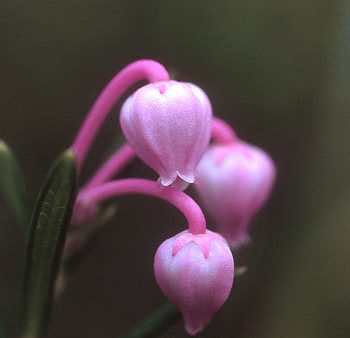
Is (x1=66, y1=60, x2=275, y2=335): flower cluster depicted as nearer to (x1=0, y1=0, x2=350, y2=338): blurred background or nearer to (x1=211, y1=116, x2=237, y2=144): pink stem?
(x1=211, y1=116, x2=237, y2=144): pink stem

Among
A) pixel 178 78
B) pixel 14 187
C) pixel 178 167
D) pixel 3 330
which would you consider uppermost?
pixel 178 167

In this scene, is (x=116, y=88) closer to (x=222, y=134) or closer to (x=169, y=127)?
(x=169, y=127)

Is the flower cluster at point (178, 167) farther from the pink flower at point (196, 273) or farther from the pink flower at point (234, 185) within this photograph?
the pink flower at point (234, 185)

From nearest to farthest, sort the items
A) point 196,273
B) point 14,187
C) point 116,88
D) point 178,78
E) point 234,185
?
1. point 196,273
2. point 116,88
3. point 14,187
4. point 234,185
5. point 178,78

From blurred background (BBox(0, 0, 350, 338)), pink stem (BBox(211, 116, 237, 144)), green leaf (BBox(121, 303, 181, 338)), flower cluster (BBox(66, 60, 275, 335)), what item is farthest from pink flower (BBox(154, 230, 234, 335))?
blurred background (BBox(0, 0, 350, 338))

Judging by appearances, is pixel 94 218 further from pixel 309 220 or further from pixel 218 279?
pixel 309 220

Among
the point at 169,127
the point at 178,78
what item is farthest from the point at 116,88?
the point at 178,78
